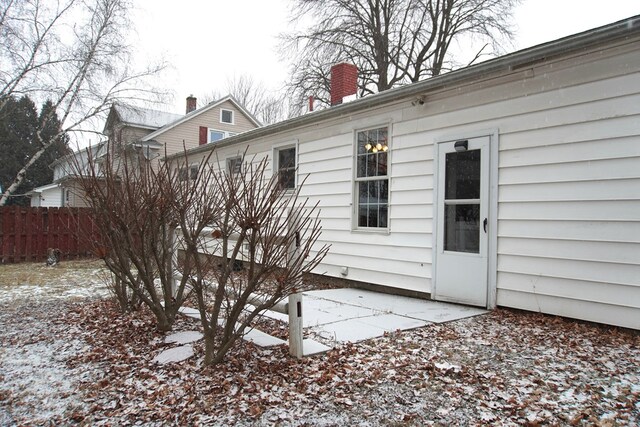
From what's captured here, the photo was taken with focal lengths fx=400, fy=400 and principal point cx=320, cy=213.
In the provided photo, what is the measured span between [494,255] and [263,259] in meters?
3.18

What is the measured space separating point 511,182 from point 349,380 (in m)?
3.21

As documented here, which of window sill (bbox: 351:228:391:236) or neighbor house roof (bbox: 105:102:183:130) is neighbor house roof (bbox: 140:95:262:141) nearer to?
neighbor house roof (bbox: 105:102:183:130)

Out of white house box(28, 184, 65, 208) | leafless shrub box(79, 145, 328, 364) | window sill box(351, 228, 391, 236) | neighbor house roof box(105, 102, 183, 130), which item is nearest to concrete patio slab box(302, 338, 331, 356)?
leafless shrub box(79, 145, 328, 364)

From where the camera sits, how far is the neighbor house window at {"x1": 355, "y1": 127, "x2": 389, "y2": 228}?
638cm

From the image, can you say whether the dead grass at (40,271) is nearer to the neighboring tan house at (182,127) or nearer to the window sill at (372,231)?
the window sill at (372,231)

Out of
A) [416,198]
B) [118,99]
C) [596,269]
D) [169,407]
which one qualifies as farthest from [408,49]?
[169,407]

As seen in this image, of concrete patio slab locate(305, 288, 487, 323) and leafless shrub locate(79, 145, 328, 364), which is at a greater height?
leafless shrub locate(79, 145, 328, 364)

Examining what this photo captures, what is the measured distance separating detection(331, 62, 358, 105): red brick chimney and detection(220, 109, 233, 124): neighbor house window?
14491 millimetres

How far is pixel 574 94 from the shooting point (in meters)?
4.32

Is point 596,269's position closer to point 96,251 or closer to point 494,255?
point 494,255

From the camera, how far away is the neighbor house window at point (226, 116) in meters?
21.9

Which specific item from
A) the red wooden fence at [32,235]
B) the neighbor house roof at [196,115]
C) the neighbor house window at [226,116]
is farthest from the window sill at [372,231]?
the neighbor house window at [226,116]

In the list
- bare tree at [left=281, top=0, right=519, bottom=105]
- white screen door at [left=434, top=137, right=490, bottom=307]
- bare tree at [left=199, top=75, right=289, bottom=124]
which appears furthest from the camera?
bare tree at [left=199, top=75, right=289, bottom=124]

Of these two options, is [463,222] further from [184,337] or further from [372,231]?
[184,337]
